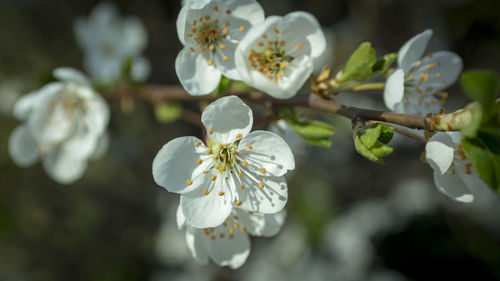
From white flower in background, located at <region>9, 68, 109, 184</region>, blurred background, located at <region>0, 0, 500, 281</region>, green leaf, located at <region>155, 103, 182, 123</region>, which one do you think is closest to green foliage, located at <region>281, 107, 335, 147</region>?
green leaf, located at <region>155, 103, 182, 123</region>

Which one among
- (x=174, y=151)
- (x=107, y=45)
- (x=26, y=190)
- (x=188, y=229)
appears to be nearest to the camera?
(x=174, y=151)

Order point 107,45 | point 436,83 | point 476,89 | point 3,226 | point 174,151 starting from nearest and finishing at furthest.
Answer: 1. point 476,89
2. point 174,151
3. point 436,83
4. point 107,45
5. point 3,226

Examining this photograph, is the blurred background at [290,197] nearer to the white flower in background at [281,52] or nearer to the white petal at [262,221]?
the white petal at [262,221]

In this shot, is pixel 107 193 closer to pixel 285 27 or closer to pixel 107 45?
pixel 107 45

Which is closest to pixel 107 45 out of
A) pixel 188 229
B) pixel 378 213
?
pixel 188 229

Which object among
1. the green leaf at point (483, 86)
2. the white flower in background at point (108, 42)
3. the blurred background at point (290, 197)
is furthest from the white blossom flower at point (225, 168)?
the blurred background at point (290, 197)

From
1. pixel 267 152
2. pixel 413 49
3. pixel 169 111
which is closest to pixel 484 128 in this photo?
pixel 413 49

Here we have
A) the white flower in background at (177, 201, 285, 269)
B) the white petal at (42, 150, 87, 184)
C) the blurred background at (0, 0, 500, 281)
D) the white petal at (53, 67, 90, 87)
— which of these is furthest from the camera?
the blurred background at (0, 0, 500, 281)

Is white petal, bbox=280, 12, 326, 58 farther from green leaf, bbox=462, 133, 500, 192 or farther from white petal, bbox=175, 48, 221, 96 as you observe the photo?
green leaf, bbox=462, 133, 500, 192
